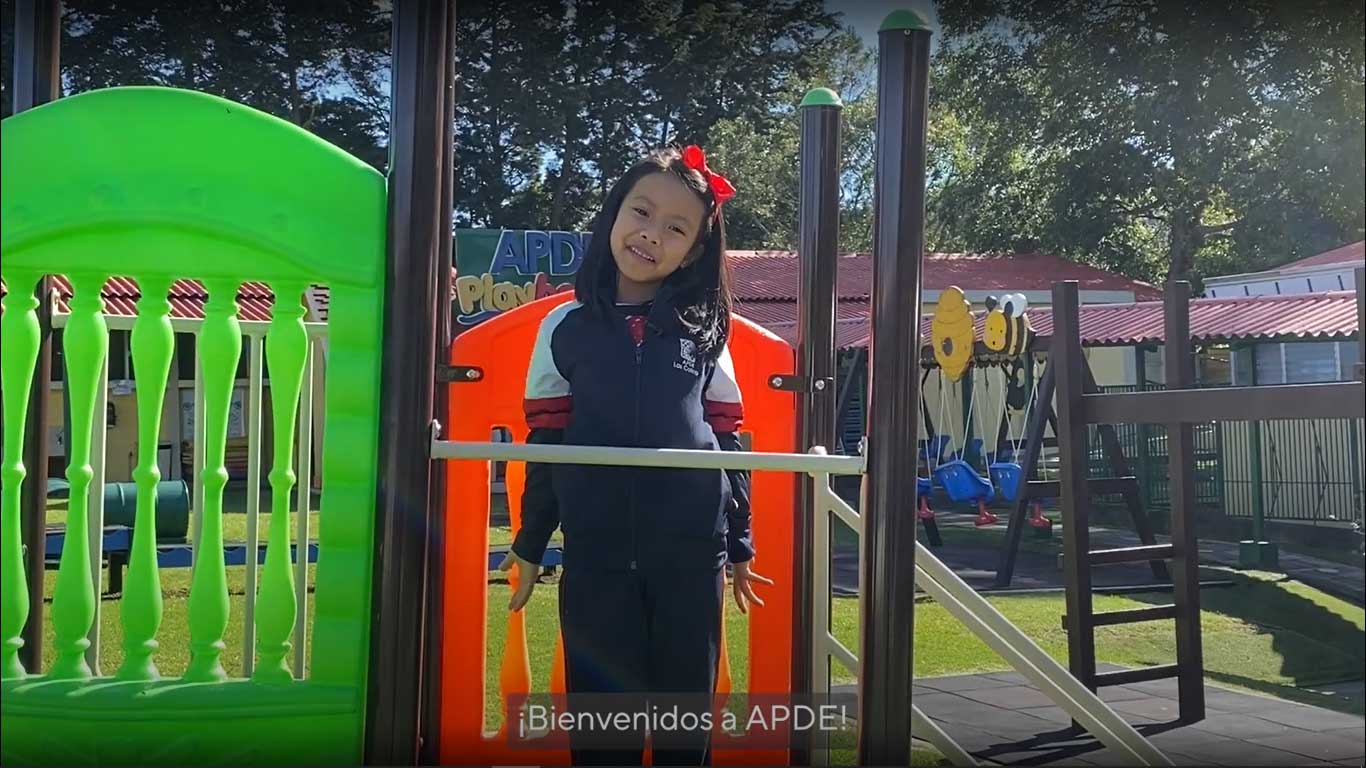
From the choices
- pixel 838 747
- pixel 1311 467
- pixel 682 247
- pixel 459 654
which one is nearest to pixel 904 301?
pixel 682 247

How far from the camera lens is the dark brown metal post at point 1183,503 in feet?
12.1

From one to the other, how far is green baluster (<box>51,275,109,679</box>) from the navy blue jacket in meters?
0.72

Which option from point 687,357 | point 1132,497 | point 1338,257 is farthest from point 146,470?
point 1132,497

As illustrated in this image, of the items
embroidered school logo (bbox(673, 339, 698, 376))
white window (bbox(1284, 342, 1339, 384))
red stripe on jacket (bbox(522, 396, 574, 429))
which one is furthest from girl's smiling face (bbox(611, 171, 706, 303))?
white window (bbox(1284, 342, 1339, 384))

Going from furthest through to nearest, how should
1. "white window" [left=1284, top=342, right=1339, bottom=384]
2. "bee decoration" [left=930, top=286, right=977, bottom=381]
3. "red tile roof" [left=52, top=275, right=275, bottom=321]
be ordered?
"bee decoration" [left=930, top=286, right=977, bottom=381]
"white window" [left=1284, top=342, right=1339, bottom=384]
"red tile roof" [left=52, top=275, right=275, bottom=321]

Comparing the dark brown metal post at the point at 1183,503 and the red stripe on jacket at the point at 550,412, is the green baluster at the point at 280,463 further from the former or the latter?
the dark brown metal post at the point at 1183,503

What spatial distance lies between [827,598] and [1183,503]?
1.90 metres

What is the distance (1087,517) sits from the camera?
12.3 feet

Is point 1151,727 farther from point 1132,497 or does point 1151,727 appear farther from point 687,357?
point 687,357

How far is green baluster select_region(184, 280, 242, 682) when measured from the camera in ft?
6.19

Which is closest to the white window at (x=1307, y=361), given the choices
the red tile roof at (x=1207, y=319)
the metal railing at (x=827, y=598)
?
the red tile roof at (x=1207, y=319)

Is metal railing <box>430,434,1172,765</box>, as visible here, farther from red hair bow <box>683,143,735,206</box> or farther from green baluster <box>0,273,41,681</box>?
green baluster <box>0,273,41,681</box>

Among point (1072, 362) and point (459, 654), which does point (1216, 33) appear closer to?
point (1072, 362)

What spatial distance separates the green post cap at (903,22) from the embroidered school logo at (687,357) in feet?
→ 2.17
